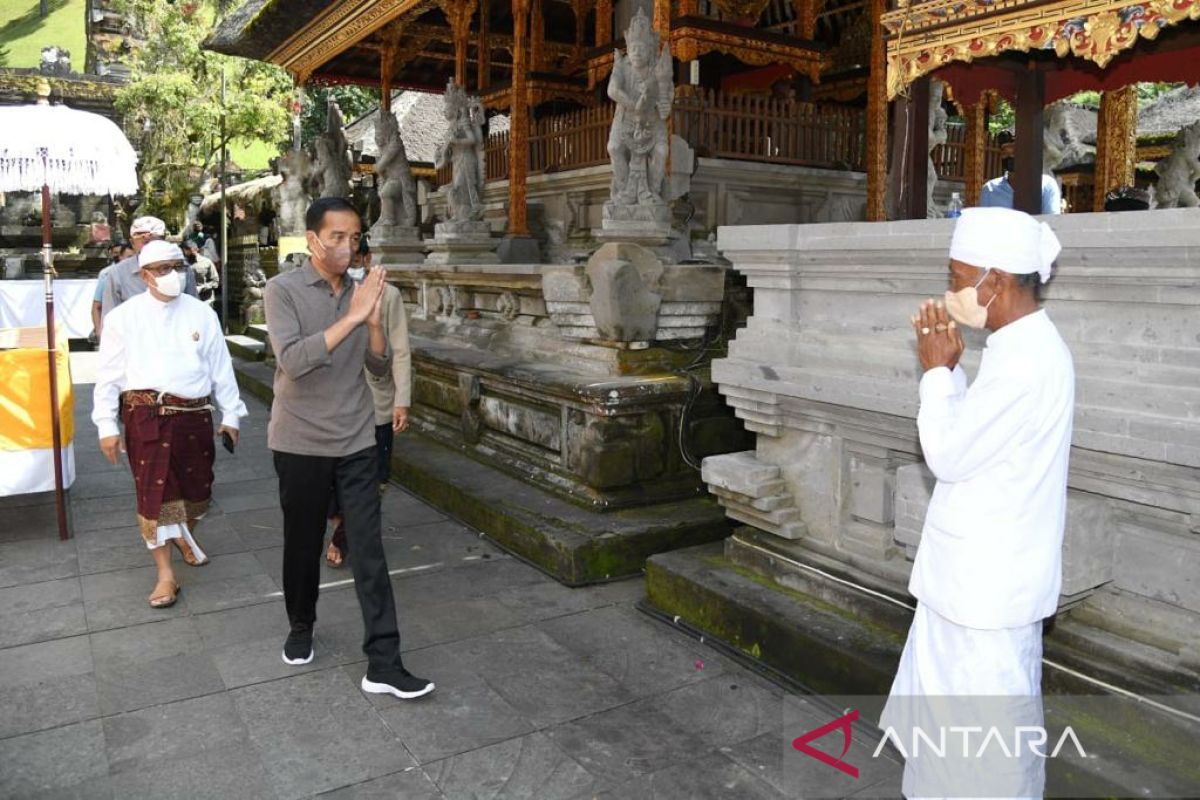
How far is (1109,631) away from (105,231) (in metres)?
22.0

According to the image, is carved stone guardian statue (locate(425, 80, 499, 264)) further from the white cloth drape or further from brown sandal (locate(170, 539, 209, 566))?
the white cloth drape

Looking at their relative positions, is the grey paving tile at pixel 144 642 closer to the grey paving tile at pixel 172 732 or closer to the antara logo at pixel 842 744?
the grey paving tile at pixel 172 732

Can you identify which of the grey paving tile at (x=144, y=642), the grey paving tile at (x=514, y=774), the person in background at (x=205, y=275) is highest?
the person in background at (x=205, y=275)

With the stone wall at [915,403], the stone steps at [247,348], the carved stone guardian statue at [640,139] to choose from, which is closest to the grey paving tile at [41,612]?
the stone wall at [915,403]

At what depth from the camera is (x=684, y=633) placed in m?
4.52

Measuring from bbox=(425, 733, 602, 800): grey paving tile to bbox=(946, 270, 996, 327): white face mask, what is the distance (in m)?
1.95

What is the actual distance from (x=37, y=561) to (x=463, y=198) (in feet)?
17.5

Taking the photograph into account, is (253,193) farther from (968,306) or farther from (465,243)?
(968,306)

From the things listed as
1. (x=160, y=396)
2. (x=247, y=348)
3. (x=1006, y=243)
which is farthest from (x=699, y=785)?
(x=247, y=348)

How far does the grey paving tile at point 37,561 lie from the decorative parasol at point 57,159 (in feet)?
0.49

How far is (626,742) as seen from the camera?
3.53 metres

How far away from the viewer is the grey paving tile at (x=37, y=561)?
17.5 feet

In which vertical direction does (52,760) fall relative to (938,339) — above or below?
below

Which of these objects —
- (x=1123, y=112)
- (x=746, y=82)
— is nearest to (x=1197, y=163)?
(x=1123, y=112)
